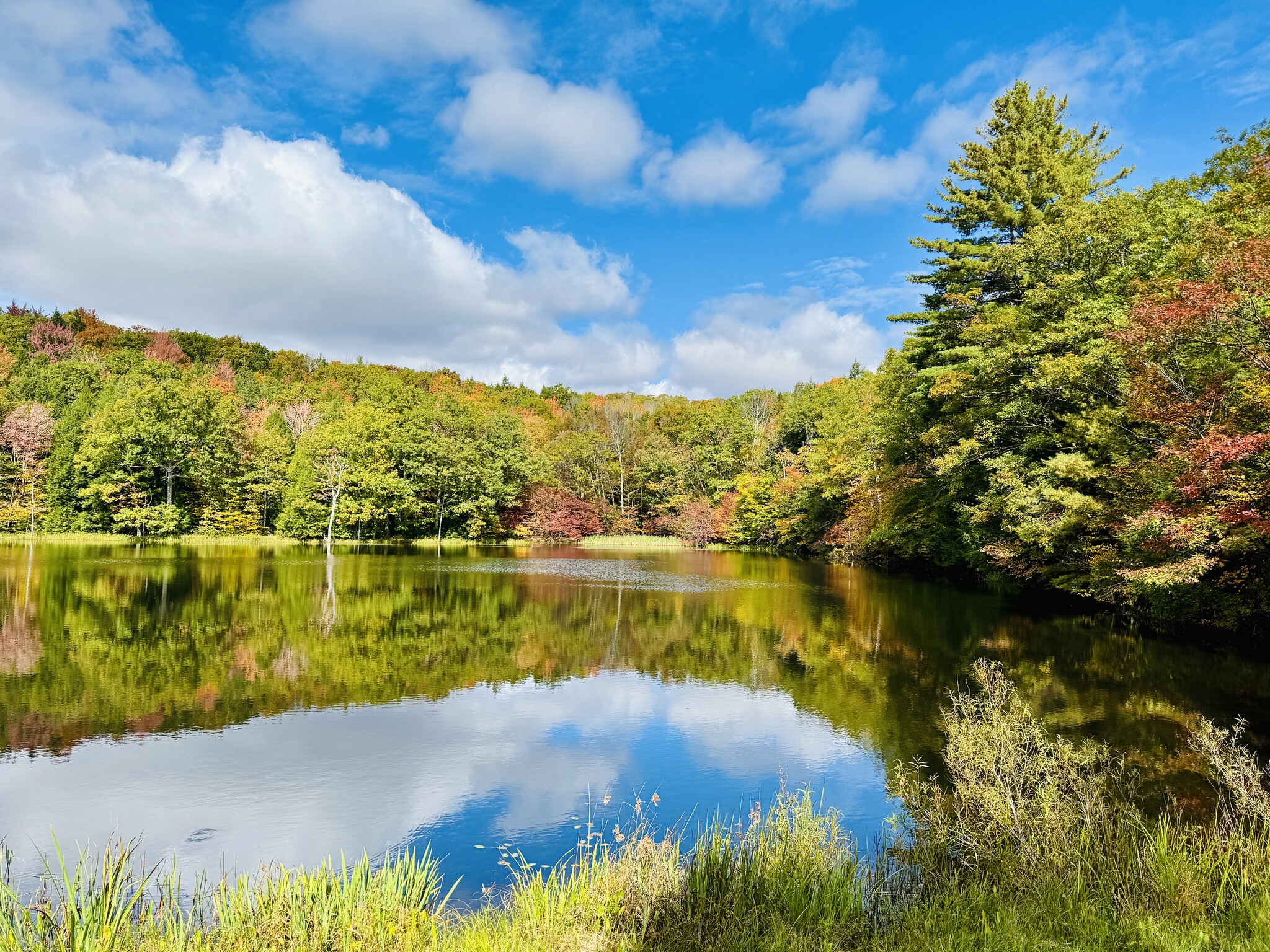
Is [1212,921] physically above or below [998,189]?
below

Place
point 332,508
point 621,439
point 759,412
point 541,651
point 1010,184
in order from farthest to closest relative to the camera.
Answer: point 759,412
point 621,439
point 332,508
point 1010,184
point 541,651

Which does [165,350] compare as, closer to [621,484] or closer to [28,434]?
[28,434]

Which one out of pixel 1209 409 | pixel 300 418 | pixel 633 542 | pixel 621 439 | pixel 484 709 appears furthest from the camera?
pixel 621 439

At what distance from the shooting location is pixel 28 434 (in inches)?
1937

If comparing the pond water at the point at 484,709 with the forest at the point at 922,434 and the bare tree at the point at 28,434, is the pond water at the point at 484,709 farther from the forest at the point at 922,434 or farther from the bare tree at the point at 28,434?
the bare tree at the point at 28,434

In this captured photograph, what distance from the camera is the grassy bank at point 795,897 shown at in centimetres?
407

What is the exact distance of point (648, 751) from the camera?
9.45 meters

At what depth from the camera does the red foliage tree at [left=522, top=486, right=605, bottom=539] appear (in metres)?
59.7

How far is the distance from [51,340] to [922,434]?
83415 millimetres

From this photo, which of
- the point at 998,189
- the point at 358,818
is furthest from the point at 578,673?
the point at 998,189

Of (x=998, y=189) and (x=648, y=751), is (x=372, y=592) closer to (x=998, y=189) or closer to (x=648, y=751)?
(x=648, y=751)

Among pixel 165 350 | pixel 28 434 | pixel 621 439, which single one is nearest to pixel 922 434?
pixel 621 439

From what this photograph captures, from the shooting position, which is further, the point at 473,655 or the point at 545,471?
the point at 545,471

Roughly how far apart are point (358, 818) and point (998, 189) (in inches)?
1195
